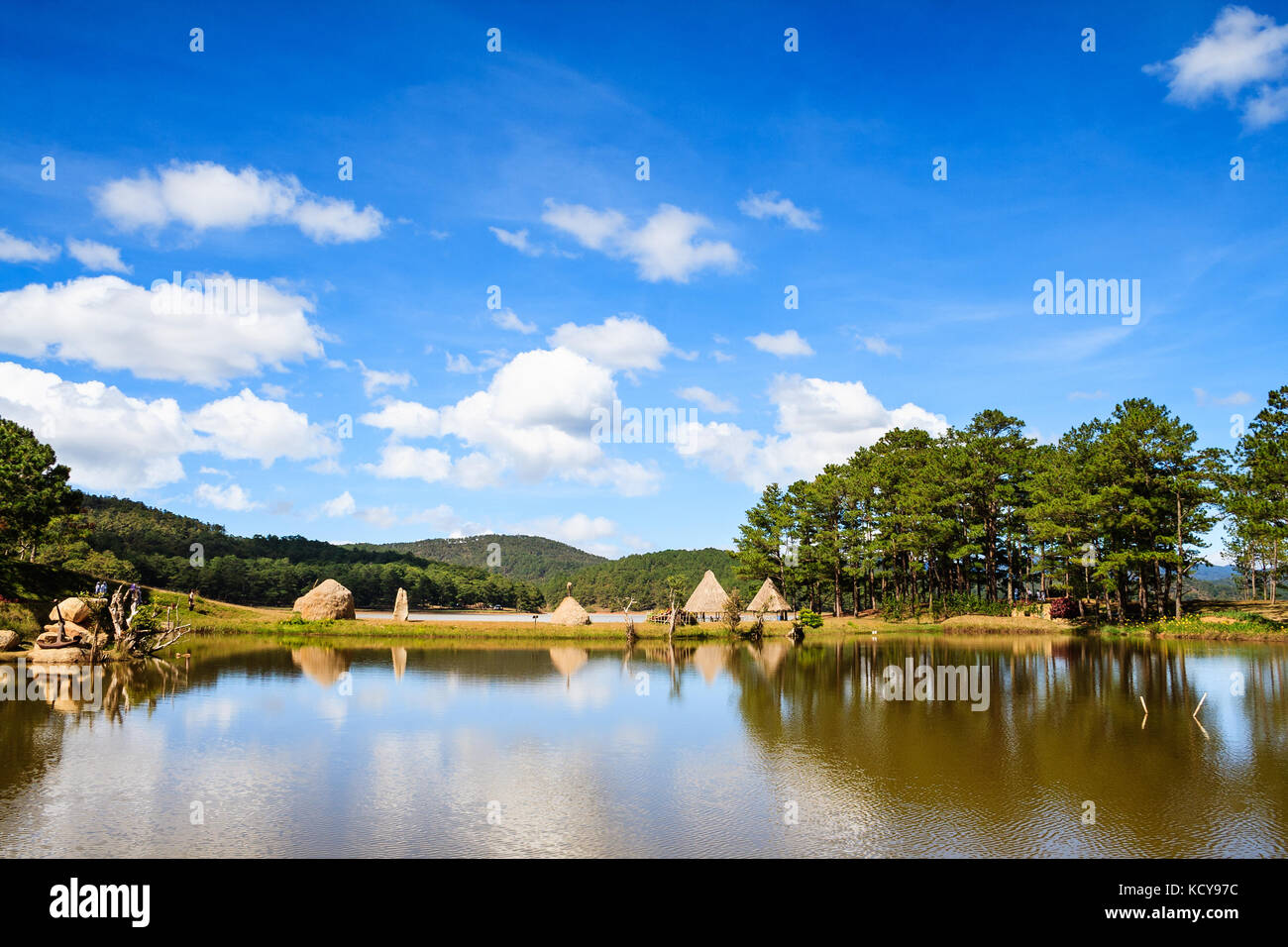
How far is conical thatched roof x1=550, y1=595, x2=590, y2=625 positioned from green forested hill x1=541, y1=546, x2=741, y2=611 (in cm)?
5473

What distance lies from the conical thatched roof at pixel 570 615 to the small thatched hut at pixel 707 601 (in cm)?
1066

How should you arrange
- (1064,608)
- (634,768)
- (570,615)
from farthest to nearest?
(1064,608) → (570,615) → (634,768)

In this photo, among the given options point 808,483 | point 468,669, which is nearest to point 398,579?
point 808,483

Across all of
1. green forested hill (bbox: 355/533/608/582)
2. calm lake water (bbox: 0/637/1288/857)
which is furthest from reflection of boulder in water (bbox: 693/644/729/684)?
green forested hill (bbox: 355/533/608/582)

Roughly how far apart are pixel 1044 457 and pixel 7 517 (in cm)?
6177

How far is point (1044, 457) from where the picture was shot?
55.1m

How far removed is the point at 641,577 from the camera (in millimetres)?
119125

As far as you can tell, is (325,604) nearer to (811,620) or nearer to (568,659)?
(568,659)

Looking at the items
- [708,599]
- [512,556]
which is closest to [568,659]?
[708,599]

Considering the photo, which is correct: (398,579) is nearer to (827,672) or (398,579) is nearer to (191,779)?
(827,672)

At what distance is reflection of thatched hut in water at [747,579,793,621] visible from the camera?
55.2 meters

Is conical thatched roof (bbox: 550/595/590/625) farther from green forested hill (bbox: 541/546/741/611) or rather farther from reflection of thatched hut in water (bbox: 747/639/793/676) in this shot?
green forested hill (bbox: 541/546/741/611)

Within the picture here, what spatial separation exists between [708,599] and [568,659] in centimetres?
2345
